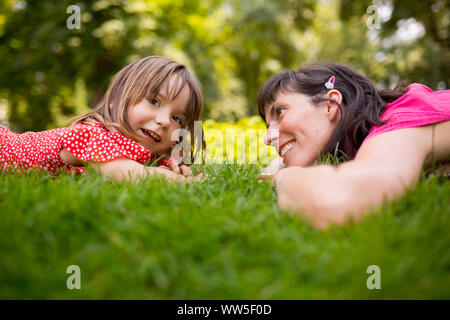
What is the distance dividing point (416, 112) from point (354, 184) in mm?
816

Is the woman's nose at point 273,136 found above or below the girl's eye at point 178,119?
below

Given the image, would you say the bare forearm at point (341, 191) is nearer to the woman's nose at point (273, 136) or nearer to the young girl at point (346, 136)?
the young girl at point (346, 136)

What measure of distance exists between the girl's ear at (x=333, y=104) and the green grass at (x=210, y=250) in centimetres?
91

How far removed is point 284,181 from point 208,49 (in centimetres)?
1184

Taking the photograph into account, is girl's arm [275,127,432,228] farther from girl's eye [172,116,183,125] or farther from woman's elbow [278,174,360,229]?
girl's eye [172,116,183,125]

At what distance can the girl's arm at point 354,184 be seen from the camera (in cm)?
119

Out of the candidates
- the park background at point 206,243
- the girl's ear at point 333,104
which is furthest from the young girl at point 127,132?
the girl's ear at point 333,104

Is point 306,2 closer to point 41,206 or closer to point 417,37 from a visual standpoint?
point 417,37

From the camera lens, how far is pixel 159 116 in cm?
241

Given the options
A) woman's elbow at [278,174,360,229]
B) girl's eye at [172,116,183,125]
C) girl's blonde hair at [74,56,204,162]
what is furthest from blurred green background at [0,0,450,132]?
woman's elbow at [278,174,360,229]

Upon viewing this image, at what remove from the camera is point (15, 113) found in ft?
25.2

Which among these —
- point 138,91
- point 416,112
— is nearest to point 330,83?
point 416,112

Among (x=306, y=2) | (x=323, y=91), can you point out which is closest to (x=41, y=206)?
(x=323, y=91)

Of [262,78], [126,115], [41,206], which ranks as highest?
[262,78]
